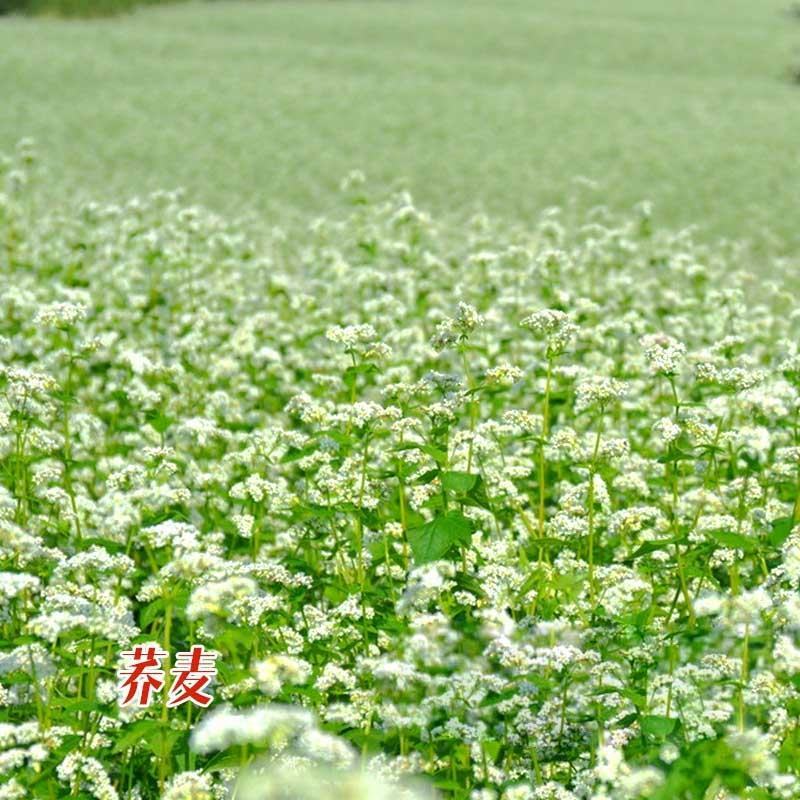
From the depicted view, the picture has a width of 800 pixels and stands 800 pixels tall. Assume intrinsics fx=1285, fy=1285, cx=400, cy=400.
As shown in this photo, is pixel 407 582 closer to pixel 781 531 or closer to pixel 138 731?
pixel 138 731

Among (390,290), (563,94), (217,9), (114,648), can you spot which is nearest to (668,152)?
(563,94)

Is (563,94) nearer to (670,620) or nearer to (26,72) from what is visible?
(26,72)

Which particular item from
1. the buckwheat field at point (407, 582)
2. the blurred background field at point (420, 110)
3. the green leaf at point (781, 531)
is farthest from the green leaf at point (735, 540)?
the blurred background field at point (420, 110)

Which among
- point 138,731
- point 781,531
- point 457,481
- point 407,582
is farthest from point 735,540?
point 138,731

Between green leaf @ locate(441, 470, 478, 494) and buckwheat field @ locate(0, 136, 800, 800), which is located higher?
green leaf @ locate(441, 470, 478, 494)

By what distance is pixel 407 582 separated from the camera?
401 cm

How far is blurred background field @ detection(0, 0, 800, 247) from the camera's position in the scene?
56.4 feet

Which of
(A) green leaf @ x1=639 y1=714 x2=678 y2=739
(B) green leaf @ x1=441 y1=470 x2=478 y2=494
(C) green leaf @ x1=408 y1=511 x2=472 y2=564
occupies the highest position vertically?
(B) green leaf @ x1=441 y1=470 x2=478 y2=494

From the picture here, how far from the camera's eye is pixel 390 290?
859 cm

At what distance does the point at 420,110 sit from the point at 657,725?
2042cm

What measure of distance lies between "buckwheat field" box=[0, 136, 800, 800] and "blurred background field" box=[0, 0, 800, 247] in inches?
367

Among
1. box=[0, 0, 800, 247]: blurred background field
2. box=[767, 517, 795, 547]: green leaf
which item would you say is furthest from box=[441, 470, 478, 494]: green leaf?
box=[0, 0, 800, 247]: blurred background field

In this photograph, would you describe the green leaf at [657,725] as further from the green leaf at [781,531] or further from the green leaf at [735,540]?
the green leaf at [781,531]

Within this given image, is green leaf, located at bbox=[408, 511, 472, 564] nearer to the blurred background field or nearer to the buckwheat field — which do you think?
the buckwheat field
